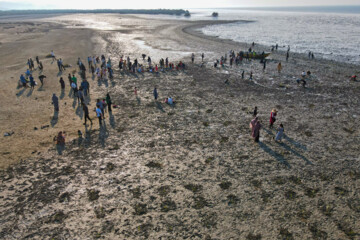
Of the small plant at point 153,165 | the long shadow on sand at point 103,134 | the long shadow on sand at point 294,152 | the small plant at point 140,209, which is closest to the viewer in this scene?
the small plant at point 140,209

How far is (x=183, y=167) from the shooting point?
1348 cm

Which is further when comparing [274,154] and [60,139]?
[60,139]

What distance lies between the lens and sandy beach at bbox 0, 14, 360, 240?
10000 mm

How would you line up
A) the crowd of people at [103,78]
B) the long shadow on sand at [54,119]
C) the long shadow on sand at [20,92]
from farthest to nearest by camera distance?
the long shadow on sand at [20,92], the long shadow on sand at [54,119], the crowd of people at [103,78]

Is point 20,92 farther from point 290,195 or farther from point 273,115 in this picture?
point 290,195

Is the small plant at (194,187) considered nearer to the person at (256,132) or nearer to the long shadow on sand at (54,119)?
the person at (256,132)

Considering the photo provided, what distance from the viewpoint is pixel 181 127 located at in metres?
17.9

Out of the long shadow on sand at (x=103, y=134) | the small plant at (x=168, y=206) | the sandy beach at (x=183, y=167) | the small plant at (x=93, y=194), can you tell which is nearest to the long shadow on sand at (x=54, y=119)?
the sandy beach at (x=183, y=167)

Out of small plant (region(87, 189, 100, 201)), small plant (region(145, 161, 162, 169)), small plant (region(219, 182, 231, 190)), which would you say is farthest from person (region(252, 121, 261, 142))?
small plant (region(87, 189, 100, 201))

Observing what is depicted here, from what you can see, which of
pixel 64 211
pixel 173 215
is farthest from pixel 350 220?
pixel 64 211

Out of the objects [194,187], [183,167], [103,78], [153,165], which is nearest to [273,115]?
[183,167]

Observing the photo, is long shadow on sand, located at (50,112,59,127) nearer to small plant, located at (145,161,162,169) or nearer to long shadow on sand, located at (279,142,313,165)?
small plant, located at (145,161,162,169)

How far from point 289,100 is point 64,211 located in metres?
21.6

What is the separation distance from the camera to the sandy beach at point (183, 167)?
394 inches
